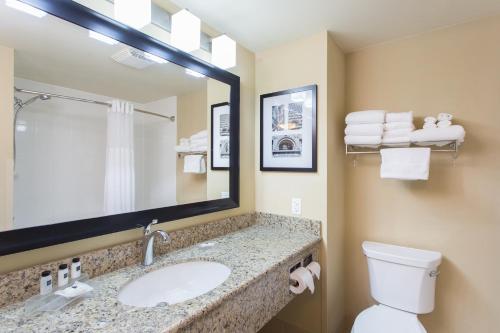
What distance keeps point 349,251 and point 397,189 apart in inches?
23.3

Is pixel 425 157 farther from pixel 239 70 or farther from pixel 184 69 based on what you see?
pixel 184 69

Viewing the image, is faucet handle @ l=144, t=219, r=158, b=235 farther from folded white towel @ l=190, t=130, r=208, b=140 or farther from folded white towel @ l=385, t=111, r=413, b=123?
folded white towel @ l=385, t=111, r=413, b=123

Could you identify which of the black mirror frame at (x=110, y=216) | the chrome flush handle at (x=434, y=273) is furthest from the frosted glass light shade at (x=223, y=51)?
the chrome flush handle at (x=434, y=273)

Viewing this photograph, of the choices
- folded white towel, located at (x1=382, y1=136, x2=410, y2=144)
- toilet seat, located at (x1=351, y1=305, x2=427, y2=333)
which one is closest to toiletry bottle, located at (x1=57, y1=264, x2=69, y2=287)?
toilet seat, located at (x1=351, y1=305, x2=427, y2=333)

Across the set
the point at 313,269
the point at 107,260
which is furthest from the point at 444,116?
the point at 107,260

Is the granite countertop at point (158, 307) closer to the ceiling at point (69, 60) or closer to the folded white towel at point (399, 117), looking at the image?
the ceiling at point (69, 60)

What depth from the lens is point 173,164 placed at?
4.70 feet

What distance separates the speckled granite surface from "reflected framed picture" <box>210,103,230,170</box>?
39 centimetres

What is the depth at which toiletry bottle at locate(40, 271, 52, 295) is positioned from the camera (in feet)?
2.76

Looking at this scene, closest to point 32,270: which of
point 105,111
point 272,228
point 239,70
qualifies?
point 105,111

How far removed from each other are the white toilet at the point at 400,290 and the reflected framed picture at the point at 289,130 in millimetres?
757

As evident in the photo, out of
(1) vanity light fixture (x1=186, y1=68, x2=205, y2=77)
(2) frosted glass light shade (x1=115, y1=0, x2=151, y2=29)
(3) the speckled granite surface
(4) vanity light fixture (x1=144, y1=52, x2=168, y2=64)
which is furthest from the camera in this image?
(1) vanity light fixture (x1=186, y1=68, x2=205, y2=77)

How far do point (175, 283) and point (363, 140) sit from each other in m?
1.38

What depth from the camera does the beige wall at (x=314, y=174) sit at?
1626 millimetres
